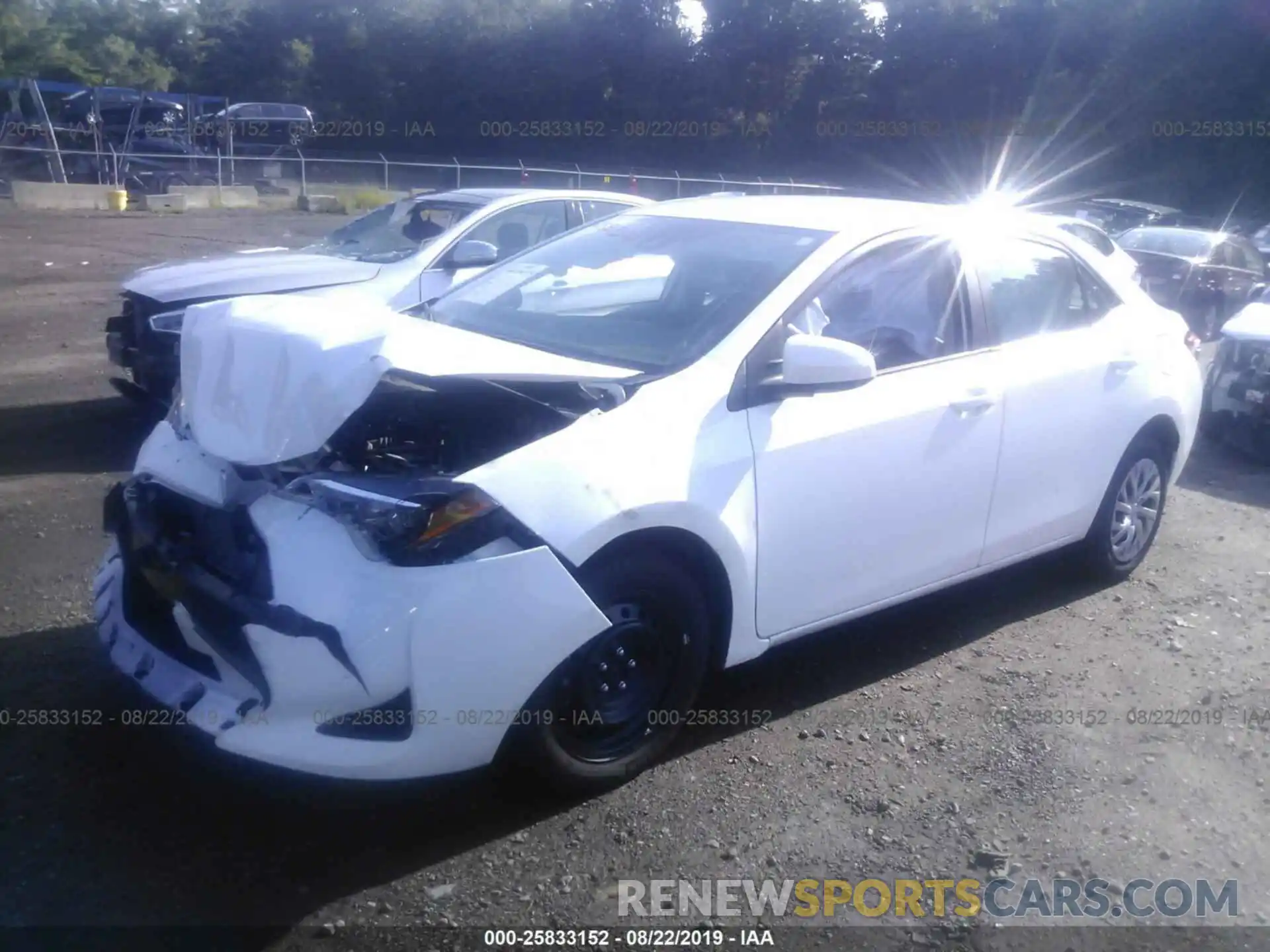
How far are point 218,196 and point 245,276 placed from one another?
23802 millimetres

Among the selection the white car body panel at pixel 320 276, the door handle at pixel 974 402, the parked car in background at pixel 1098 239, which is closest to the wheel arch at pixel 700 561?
the door handle at pixel 974 402

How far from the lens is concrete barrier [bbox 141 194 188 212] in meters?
27.9

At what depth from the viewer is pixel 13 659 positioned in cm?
449

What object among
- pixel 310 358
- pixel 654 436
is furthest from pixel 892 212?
pixel 310 358

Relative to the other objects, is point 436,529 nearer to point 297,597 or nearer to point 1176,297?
point 297,597

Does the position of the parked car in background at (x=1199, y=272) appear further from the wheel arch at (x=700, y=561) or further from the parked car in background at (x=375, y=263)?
the wheel arch at (x=700, y=561)

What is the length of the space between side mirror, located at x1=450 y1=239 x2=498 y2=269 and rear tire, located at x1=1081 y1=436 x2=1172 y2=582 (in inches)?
156

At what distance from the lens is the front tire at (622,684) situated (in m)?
3.52

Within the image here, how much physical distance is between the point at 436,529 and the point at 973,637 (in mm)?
2844

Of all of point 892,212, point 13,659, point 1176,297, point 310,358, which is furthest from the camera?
point 1176,297

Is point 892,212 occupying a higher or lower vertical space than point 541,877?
higher

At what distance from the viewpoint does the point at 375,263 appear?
26.8 ft

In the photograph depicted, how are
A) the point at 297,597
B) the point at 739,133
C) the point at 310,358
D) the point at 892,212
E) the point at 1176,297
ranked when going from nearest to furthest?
the point at 297,597
the point at 310,358
the point at 892,212
the point at 1176,297
the point at 739,133

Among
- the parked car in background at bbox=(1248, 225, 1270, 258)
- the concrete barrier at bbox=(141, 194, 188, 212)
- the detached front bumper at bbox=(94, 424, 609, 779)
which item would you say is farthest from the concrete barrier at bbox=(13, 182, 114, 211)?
the detached front bumper at bbox=(94, 424, 609, 779)
